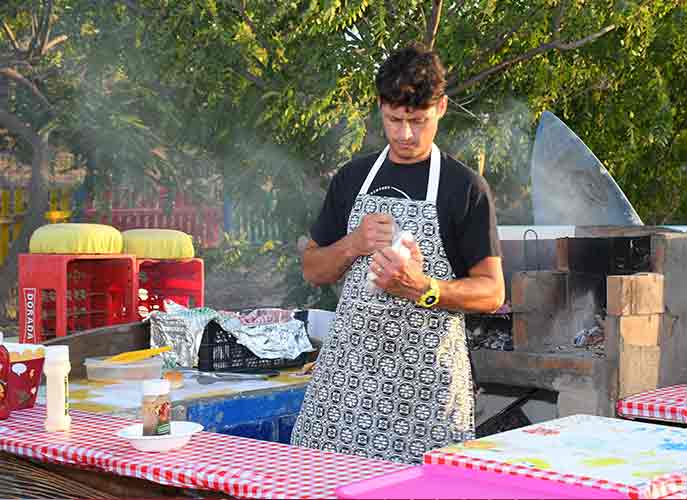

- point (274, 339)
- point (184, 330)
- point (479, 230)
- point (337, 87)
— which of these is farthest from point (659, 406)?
point (337, 87)

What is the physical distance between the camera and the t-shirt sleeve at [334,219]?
332 cm

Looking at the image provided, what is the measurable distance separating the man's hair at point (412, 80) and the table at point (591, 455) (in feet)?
3.34

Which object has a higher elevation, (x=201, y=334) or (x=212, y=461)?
(x=201, y=334)

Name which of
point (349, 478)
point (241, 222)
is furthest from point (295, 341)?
point (241, 222)

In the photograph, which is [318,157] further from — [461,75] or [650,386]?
[650,386]

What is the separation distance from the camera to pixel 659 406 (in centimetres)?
404

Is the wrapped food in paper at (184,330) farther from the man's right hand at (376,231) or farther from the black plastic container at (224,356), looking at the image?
the man's right hand at (376,231)

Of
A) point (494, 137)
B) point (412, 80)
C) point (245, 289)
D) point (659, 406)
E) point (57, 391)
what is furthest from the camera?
point (245, 289)

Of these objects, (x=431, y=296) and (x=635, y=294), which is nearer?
(x=431, y=296)

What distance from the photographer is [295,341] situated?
5199mm

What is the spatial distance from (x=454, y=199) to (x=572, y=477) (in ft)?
3.74

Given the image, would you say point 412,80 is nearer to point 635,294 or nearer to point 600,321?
point 635,294

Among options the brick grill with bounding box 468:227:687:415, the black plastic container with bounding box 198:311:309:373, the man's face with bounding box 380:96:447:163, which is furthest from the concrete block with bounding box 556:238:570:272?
the man's face with bounding box 380:96:447:163

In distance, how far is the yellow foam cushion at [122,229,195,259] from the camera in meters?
6.05
